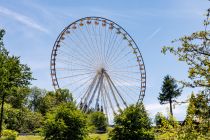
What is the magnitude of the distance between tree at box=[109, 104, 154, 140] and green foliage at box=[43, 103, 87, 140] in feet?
9.70

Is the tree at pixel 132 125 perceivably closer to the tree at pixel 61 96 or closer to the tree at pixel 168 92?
the tree at pixel 61 96

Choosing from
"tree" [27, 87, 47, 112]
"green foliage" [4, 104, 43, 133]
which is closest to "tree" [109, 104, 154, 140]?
"green foliage" [4, 104, 43, 133]

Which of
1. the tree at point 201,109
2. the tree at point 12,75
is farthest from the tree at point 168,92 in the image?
the tree at point 201,109

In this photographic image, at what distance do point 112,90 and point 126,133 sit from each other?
17622mm

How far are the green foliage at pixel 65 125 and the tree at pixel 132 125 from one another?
296 cm

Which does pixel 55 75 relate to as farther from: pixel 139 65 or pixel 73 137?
pixel 73 137

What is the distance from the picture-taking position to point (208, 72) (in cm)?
940

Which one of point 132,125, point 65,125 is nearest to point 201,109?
point 65,125

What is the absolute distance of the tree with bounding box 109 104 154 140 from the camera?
34.9 meters

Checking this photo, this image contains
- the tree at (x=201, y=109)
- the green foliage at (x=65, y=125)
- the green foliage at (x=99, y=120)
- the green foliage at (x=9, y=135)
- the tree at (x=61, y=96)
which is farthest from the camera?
the green foliage at (x=99, y=120)

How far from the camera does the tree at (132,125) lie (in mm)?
34934

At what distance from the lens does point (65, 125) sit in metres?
33.7

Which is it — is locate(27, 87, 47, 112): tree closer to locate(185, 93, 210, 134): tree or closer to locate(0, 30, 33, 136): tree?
locate(0, 30, 33, 136): tree

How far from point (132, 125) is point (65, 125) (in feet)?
19.6
